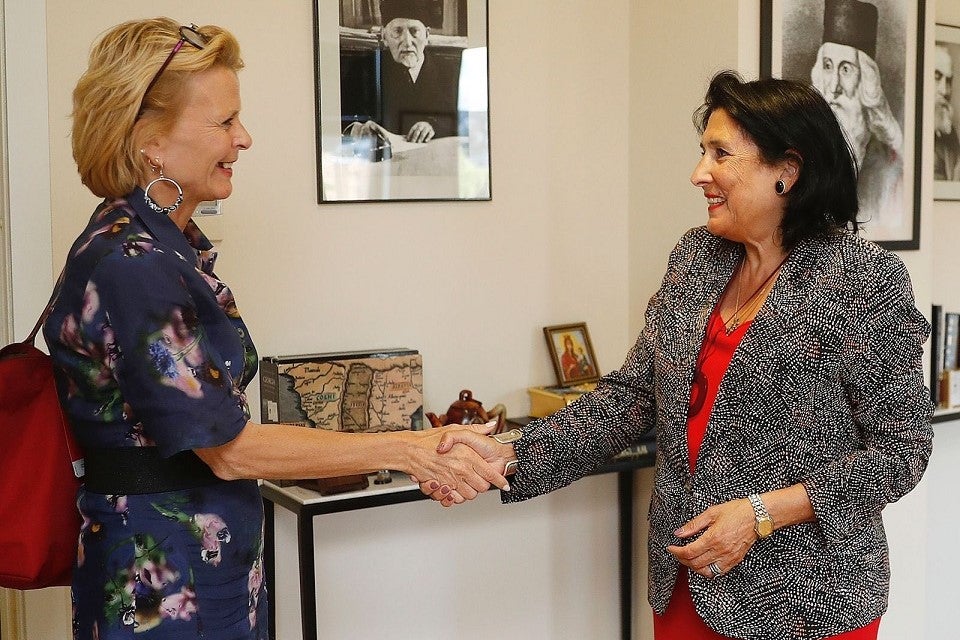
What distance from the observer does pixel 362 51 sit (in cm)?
274

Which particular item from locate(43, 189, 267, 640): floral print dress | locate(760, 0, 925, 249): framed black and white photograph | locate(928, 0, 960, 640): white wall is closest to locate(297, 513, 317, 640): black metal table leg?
locate(43, 189, 267, 640): floral print dress

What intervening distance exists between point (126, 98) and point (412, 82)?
136 cm

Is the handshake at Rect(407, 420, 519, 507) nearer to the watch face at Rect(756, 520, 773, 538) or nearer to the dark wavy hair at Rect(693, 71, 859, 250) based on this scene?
the watch face at Rect(756, 520, 773, 538)

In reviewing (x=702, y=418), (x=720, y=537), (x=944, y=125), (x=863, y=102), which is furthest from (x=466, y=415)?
(x=944, y=125)

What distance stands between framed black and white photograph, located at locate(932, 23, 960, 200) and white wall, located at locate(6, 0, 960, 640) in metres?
0.62

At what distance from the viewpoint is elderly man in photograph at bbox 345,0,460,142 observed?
9.12 feet

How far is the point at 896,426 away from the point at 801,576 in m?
0.31

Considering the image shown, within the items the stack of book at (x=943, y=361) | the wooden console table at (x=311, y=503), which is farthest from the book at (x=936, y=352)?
the wooden console table at (x=311, y=503)

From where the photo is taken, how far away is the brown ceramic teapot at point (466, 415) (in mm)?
2697

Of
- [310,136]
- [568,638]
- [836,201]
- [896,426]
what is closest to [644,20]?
[310,136]

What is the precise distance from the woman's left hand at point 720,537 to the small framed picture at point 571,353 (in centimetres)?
136

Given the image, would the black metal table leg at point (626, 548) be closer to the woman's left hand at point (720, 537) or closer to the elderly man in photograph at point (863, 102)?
the elderly man in photograph at point (863, 102)

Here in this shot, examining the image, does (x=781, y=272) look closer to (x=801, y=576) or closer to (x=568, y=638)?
(x=801, y=576)

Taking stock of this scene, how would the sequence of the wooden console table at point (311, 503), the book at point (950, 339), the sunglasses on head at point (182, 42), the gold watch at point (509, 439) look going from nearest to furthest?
the sunglasses on head at point (182, 42) → the gold watch at point (509, 439) → the wooden console table at point (311, 503) → the book at point (950, 339)
